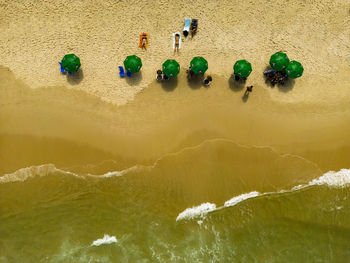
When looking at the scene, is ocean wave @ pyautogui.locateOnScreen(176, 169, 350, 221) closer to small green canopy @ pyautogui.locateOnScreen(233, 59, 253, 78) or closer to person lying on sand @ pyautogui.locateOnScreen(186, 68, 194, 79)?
small green canopy @ pyautogui.locateOnScreen(233, 59, 253, 78)

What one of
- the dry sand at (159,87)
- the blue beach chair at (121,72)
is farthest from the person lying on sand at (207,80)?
the blue beach chair at (121,72)

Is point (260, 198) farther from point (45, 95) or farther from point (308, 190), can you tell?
point (45, 95)

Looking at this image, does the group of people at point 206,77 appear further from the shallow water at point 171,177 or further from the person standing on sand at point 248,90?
the person standing on sand at point 248,90

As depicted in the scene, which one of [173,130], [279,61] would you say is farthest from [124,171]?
[279,61]

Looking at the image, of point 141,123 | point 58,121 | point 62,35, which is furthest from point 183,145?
point 62,35

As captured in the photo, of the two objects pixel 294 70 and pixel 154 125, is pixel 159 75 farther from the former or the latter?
pixel 294 70

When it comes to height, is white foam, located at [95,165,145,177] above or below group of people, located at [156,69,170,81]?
below

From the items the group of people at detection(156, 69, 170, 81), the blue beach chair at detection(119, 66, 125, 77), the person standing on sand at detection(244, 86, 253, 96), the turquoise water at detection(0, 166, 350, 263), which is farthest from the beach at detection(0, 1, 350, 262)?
the group of people at detection(156, 69, 170, 81)
